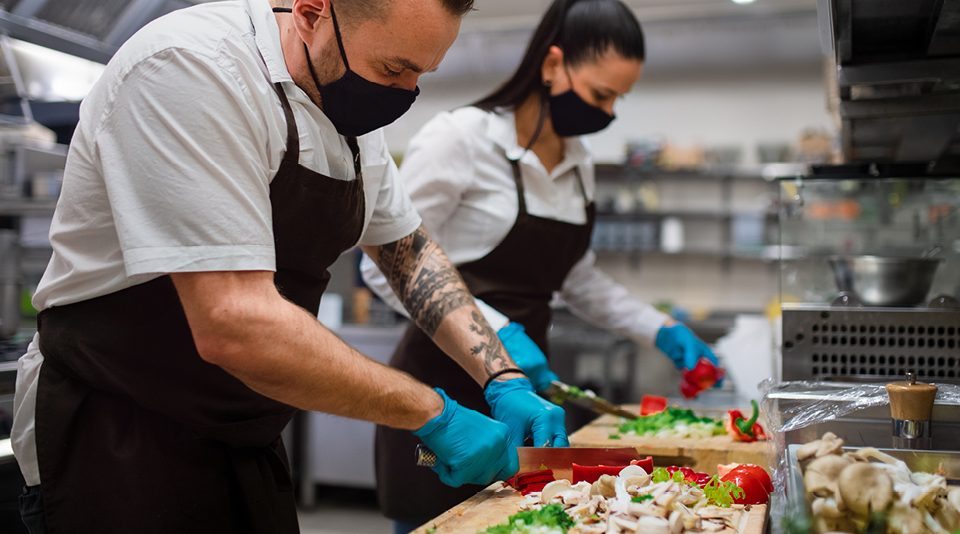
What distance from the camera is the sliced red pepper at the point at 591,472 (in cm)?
103

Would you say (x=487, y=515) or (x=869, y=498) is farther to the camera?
(x=487, y=515)

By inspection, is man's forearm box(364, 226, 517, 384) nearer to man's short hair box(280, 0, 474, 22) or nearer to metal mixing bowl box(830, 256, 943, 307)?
man's short hair box(280, 0, 474, 22)

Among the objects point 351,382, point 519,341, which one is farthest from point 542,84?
point 351,382

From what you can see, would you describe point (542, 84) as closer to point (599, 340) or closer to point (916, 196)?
point (916, 196)

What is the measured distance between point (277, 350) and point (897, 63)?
1.19 meters

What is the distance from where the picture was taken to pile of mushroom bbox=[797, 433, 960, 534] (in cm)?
68

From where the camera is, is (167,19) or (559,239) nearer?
(167,19)

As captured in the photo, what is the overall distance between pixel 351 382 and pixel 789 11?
17.1 ft

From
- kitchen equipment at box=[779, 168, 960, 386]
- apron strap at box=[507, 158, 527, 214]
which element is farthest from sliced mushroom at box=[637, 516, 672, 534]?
apron strap at box=[507, 158, 527, 214]

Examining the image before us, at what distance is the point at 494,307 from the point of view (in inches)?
66.9

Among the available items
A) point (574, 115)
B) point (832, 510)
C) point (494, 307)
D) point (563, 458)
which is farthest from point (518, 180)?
point (832, 510)

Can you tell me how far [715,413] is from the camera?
1.74 m

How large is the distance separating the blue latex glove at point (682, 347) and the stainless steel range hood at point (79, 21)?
91.7 inches

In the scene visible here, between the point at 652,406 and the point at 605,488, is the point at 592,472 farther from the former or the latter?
the point at 652,406
